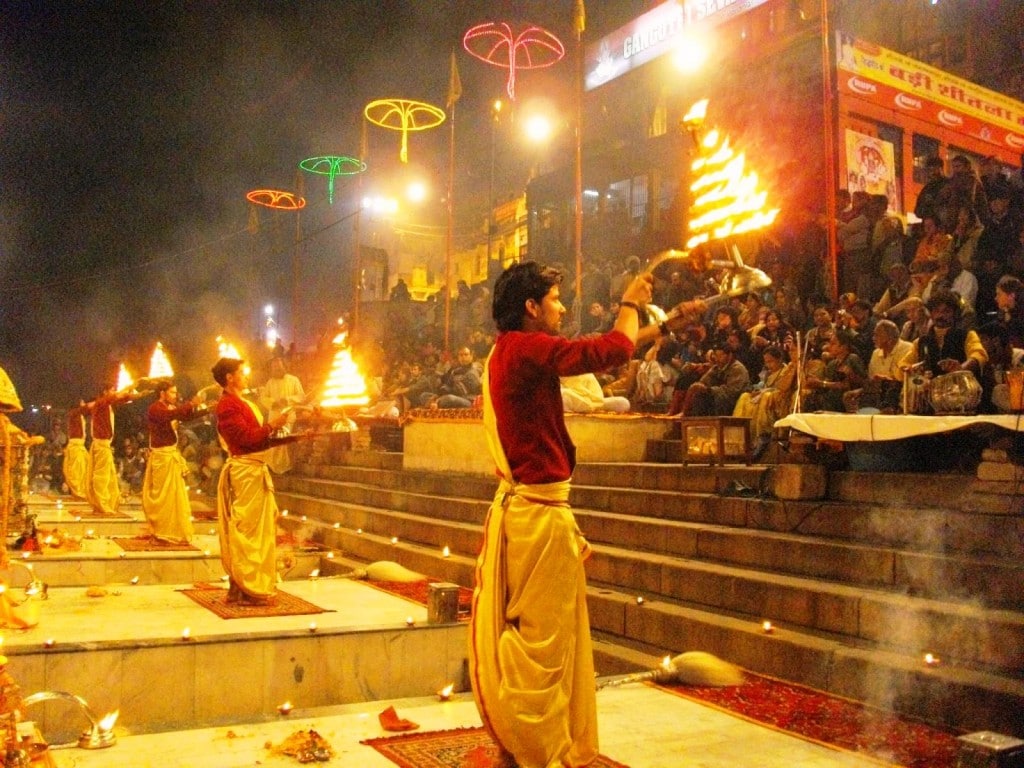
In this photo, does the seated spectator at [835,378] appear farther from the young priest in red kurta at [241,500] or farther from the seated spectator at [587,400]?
the young priest in red kurta at [241,500]

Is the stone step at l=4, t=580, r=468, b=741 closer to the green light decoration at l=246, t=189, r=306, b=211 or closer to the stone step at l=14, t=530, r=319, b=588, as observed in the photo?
the stone step at l=14, t=530, r=319, b=588

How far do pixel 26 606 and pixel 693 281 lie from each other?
36.4ft

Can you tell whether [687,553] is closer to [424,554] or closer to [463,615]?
[463,615]

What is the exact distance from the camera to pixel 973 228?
10.9 m

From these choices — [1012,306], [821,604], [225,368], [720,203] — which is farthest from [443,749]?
[720,203]

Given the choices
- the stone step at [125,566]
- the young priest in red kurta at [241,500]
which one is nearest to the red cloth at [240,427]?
the young priest in red kurta at [241,500]

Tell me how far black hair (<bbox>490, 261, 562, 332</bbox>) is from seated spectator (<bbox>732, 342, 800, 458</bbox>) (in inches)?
214

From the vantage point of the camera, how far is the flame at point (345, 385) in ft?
60.7

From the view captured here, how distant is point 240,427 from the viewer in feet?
25.2

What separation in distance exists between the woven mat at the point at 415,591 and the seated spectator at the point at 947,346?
14.7 ft

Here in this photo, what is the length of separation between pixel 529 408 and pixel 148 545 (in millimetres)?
9195

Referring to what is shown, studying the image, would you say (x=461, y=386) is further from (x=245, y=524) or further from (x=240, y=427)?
(x=240, y=427)

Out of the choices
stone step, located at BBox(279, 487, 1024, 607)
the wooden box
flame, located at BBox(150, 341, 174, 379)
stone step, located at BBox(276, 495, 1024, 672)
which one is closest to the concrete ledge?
stone step, located at BBox(279, 487, 1024, 607)

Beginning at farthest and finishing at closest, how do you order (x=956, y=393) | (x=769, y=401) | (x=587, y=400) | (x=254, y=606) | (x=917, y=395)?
(x=587, y=400)
(x=769, y=401)
(x=254, y=606)
(x=917, y=395)
(x=956, y=393)
